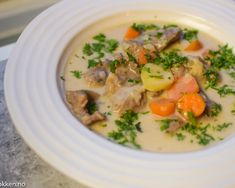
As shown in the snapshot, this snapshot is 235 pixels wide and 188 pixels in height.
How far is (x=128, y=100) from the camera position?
2.29 m

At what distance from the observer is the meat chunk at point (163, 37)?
2697 millimetres

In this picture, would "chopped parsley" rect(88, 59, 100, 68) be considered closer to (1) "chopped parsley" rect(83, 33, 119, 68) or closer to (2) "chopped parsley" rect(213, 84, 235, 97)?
(1) "chopped parsley" rect(83, 33, 119, 68)

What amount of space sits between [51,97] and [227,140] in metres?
0.95

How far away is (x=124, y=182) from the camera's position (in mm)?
1885

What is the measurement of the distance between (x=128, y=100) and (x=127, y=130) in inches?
6.9

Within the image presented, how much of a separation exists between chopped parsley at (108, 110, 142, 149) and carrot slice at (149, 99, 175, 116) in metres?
0.11

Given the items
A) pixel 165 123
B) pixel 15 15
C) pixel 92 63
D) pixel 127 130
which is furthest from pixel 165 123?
pixel 15 15

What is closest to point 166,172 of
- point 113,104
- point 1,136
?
point 113,104

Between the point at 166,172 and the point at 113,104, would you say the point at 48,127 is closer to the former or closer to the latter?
the point at 113,104

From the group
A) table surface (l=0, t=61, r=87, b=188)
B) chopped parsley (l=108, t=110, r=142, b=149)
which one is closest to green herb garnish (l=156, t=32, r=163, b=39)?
chopped parsley (l=108, t=110, r=142, b=149)

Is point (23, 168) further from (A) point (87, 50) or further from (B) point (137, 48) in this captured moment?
(B) point (137, 48)

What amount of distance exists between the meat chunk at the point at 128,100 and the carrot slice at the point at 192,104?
0.22 metres

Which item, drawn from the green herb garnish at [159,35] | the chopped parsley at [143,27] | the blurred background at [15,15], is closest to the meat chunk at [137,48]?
the green herb garnish at [159,35]

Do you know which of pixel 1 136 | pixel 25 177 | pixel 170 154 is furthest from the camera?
pixel 1 136
